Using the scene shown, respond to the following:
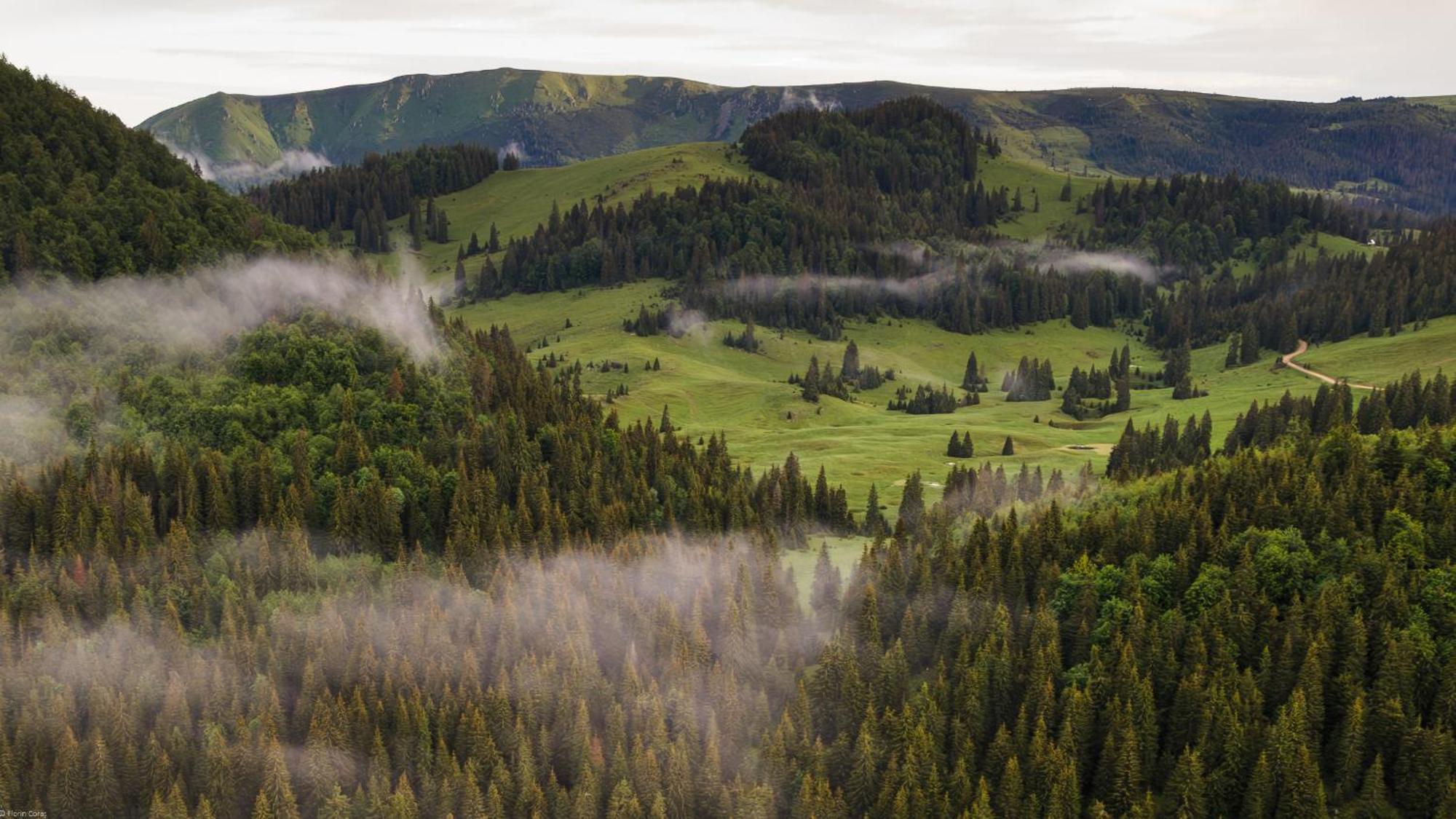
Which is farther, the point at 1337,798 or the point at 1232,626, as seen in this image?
the point at 1232,626

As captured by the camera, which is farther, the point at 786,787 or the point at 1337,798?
the point at 786,787

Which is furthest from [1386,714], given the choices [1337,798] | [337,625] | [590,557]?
[337,625]

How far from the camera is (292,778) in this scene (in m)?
144

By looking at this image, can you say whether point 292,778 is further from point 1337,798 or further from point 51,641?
point 1337,798

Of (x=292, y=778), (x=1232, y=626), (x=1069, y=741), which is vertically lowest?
(x=292, y=778)

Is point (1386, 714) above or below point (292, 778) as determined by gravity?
above

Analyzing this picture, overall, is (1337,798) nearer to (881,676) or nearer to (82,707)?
(881,676)

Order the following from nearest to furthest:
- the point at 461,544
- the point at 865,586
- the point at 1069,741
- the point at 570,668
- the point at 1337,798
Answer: the point at 1337,798 < the point at 1069,741 < the point at 570,668 < the point at 865,586 < the point at 461,544

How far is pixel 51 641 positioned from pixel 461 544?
60717mm

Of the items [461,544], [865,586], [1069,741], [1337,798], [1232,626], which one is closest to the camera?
[1337,798]

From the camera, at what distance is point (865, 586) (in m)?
172

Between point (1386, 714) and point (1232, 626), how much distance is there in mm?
20802

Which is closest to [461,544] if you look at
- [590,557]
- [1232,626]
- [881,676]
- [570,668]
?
[590,557]

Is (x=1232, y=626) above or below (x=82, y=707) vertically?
above
